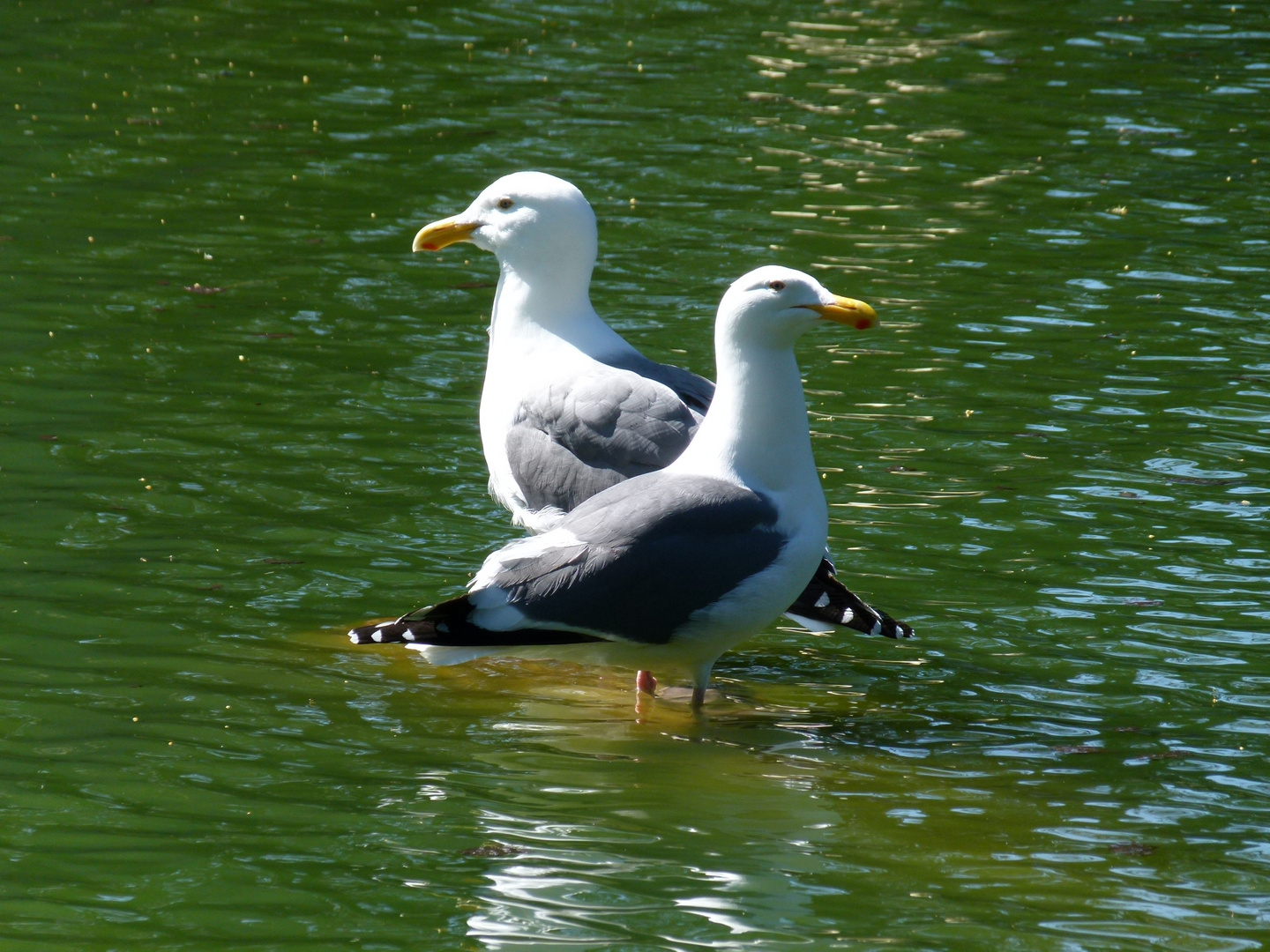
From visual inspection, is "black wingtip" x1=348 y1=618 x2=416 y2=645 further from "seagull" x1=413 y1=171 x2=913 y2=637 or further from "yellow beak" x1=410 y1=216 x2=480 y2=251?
"yellow beak" x1=410 y1=216 x2=480 y2=251

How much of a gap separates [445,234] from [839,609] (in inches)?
103

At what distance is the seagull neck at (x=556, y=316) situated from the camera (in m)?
7.27

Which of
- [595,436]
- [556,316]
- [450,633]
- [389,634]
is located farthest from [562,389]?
[389,634]

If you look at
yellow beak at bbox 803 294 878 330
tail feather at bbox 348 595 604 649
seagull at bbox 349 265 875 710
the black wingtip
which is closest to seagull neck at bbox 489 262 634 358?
seagull at bbox 349 265 875 710

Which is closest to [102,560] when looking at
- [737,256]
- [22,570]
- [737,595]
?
[22,570]

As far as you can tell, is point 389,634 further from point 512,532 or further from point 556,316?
point 512,532

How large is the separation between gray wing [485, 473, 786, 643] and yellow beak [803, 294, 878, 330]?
72cm

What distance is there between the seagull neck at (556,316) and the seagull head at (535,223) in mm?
66

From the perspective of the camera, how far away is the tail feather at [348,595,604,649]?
5988 millimetres

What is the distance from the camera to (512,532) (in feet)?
26.2

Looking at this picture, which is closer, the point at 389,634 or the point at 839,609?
the point at 389,634

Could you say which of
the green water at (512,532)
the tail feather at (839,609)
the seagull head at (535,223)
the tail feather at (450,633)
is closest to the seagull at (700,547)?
the tail feather at (450,633)

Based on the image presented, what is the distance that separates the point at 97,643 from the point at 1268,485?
5.54 metres

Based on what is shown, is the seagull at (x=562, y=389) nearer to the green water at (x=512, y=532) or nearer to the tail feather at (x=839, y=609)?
the tail feather at (x=839, y=609)
